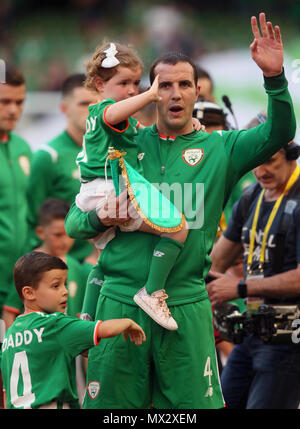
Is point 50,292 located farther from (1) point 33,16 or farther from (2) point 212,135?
(1) point 33,16

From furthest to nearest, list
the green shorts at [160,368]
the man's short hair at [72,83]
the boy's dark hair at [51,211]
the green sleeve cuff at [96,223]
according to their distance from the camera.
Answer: the man's short hair at [72,83] → the boy's dark hair at [51,211] → the green sleeve cuff at [96,223] → the green shorts at [160,368]

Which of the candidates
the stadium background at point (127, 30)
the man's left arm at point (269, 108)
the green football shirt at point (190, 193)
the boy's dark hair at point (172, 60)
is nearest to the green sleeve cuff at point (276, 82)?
the man's left arm at point (269, 108)

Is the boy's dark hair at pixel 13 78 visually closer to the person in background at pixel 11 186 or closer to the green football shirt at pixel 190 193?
the person in background at pixel 11 186

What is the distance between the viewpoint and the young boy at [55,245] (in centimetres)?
743

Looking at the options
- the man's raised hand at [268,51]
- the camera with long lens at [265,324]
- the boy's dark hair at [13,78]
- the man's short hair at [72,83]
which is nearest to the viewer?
the man's raised hand at [268,51]

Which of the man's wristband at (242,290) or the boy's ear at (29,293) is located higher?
the boy's ear at (29,293)

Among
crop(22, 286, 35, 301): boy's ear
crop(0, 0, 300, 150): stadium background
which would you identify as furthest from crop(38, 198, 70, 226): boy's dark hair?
crop(0, 0, 300, 150): stadium background

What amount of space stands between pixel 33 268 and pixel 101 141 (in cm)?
84

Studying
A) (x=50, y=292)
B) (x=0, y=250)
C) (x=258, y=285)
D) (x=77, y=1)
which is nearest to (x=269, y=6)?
(x=77, y=1)

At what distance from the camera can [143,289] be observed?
465cm

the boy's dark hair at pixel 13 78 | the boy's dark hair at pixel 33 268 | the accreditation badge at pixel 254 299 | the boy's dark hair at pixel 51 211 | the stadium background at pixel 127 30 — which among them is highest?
the stadium background at pixel 127 30

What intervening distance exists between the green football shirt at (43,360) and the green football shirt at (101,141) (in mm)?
822

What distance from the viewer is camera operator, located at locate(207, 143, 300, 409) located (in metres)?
5.88
